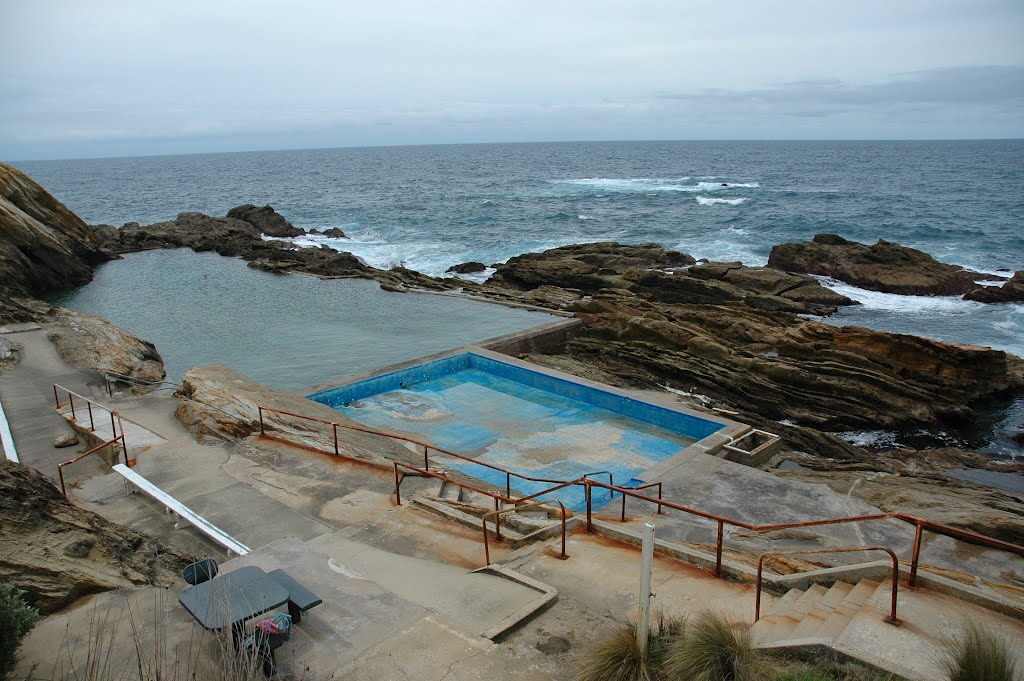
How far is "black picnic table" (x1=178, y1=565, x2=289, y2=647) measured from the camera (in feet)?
15.3

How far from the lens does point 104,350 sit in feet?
54.2

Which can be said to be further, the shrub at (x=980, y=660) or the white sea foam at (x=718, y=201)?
the white sea foam at (x=718, y=201)

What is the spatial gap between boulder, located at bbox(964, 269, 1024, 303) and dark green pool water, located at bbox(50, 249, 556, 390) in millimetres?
21640

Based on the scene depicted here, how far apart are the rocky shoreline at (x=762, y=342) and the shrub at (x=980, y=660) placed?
5933 mm

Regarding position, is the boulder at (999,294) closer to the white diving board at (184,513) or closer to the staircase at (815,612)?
the staircase at (815,612)

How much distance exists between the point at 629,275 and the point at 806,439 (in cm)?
1525

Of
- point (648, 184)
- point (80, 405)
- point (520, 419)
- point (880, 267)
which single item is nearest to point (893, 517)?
point (520, 419)

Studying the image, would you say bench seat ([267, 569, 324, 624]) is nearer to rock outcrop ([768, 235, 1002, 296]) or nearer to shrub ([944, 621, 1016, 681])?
shrub ([944, 621, 1016, 681])

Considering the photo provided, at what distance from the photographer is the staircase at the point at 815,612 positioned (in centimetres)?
504

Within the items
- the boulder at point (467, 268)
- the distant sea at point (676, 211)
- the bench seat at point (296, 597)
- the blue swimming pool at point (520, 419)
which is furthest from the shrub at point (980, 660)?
the boulder at point (467, 268)

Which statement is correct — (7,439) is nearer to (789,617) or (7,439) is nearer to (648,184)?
(789,617)

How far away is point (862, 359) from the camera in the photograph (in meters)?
18.6

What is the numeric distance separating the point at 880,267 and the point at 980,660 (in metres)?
34.1

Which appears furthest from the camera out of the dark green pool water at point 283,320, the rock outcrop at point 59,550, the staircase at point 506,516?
the dark green pool water at point 283,320
